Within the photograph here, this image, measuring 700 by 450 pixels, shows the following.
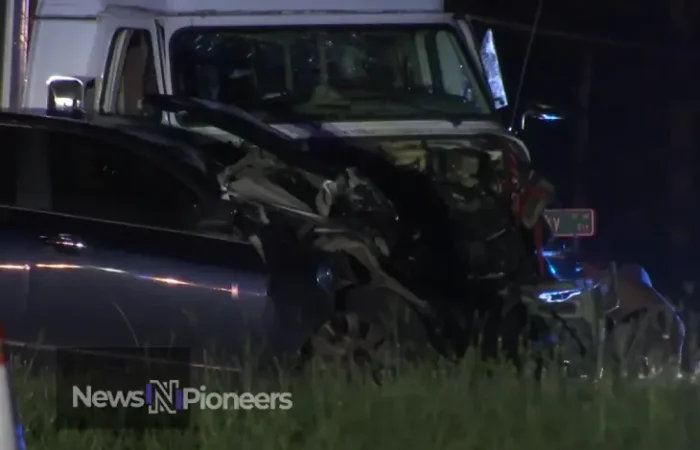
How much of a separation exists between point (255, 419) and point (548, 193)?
275 centimetres

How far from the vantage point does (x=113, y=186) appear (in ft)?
22.7

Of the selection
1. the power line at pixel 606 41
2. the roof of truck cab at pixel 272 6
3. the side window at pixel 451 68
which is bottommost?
the power line at pixel 606 41

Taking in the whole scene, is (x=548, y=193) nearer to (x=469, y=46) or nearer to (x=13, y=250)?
(x=469, y=46)

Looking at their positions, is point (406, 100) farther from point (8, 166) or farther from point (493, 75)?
point (8, 166)

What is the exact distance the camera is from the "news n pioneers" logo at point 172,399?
19.5ft

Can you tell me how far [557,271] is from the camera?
26.2 ft

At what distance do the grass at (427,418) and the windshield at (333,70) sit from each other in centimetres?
248

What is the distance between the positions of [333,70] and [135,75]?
1161 millimetres

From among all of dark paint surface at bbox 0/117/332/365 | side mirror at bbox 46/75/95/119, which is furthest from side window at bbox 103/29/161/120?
dark paint surface at bbox 0/117/332/365

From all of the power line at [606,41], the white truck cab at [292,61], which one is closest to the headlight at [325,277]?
the white truck cab at [292,61]

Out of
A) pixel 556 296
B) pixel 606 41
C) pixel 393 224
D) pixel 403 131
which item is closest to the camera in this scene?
pixel 393 224

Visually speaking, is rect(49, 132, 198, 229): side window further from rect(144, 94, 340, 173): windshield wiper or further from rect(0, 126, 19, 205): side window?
rect(144, 94, 340, 173): windshield wiper

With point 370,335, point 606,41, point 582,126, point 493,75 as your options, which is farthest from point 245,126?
point 606,41

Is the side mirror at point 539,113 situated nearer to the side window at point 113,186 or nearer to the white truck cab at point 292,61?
→ the white truck cab at point 292,61
